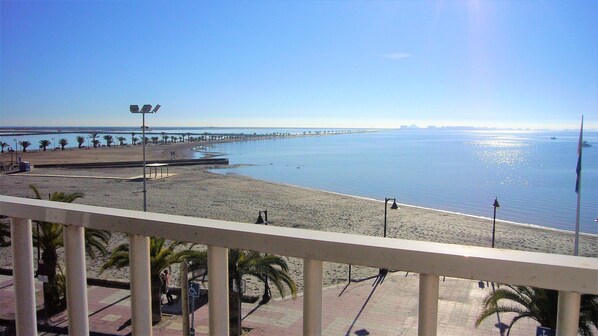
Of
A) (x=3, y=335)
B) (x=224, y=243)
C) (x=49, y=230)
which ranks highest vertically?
(x=224, y=243)

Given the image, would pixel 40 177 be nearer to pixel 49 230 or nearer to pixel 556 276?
pixel 49 230

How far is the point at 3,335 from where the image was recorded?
634cm

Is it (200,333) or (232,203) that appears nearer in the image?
(200,333)

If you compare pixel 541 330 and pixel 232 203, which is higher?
pixel 541 330

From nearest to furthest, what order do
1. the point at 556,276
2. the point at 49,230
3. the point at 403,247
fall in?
the point at 556,276 → the point at 403,247 → the point at 49,230

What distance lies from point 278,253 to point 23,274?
48.7 inches

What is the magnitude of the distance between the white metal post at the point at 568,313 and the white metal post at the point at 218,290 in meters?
0.94

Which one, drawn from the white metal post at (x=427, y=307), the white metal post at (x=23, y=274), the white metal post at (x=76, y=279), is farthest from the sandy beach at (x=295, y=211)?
the white metal post at (x=427, y=307)

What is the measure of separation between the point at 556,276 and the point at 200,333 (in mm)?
8948

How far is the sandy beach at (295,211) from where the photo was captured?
2261 cm

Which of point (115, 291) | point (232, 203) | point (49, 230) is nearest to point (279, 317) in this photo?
point (115, 291)

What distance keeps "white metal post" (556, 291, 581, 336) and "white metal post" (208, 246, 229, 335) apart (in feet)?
3.10

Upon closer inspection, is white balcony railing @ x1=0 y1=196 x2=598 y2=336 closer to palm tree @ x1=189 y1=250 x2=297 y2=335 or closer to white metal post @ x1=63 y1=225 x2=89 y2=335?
white metal post @ x1=63 y1=225 x2=89 y2=335

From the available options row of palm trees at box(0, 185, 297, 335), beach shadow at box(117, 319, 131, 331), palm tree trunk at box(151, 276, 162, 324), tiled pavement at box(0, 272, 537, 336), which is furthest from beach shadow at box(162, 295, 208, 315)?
beach shadow at box(117, 319, 131, 331)
